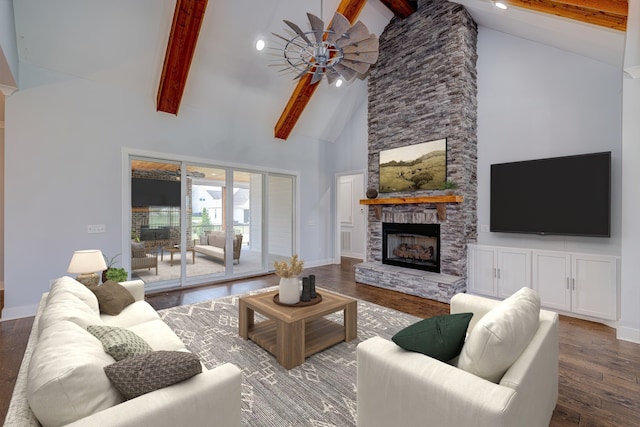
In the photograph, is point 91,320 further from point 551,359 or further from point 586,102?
point 586,102

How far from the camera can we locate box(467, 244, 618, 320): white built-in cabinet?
138 inches

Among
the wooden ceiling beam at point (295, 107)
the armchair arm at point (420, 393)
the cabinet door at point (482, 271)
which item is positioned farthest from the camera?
the wooden ceiling beam at point (295, 107)

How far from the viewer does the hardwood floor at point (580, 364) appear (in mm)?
2016

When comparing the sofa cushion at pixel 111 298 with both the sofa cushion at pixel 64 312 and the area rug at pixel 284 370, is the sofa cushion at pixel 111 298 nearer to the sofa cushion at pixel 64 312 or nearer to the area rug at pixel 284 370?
the sofa cushion at pixel 64 312

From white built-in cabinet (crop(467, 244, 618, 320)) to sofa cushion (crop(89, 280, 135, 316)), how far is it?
15.5 feet

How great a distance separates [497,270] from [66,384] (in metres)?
4.94

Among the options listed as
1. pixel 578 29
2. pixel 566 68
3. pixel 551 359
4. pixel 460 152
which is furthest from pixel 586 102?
pixel 551 359

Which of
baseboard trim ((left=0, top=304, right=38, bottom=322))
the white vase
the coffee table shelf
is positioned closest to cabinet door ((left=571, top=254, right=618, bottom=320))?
the coffee table shelf

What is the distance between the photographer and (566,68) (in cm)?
396

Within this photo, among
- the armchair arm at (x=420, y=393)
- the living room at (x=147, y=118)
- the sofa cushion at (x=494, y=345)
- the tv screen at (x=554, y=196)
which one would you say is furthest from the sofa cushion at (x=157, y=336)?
the tv screen at (x=554, y=196)

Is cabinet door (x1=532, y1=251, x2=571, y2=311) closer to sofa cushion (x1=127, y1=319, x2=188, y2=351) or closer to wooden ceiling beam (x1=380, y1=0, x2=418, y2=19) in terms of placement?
sofa cushion (x1=127, y1=319, x2=188, y2=351)

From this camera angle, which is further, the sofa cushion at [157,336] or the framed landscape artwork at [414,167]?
the framed landscape artwork at [414,167]

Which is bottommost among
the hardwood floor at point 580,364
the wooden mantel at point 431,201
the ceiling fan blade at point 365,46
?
the hardwood floor at point 580,364

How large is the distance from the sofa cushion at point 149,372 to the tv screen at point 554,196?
15.0 feet
